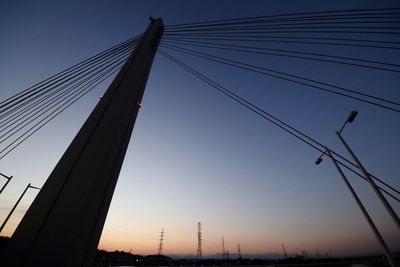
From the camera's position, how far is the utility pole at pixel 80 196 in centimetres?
286

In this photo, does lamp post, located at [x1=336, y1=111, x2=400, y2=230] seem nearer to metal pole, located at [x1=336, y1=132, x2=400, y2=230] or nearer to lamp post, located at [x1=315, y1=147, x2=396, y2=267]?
metal pole, located at [x1=336, y1=132, x2=400, y2=230]

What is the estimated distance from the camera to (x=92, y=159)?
11.8 ft

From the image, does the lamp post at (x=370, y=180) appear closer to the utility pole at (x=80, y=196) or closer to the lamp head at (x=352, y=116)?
the lamp head at (x=352, y=116)

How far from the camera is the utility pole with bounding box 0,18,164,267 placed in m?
2.86

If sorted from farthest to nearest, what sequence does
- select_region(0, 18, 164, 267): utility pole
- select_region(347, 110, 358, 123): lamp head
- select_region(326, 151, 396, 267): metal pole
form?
1. select_region(347, 110, 358, 123): lamp head
2. select_region(326, 151, 396, 267): metal pole
3. select_region(0, 18, 164, 267): utility pole

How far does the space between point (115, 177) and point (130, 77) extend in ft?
7.51

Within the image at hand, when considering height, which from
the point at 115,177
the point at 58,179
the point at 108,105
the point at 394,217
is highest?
the point at 108,105

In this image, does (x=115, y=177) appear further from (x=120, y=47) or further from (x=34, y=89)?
(x=120, y=47)

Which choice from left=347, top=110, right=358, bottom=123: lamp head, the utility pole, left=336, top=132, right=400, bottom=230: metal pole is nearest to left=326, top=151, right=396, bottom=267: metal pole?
left=336, top=132, right=400, bottom=230: metal pole

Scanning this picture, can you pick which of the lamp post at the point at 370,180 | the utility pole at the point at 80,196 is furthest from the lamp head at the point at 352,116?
the utility pole at the point at 80,196

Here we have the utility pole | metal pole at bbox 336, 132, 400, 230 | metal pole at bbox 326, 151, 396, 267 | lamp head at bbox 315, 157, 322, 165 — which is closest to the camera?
the utility pole

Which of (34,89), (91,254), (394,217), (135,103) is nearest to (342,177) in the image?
(394,217)

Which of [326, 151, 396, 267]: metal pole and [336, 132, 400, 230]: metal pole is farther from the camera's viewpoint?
[326, 151, 396, 267]: metal pole

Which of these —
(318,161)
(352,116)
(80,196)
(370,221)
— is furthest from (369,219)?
(80,196)
